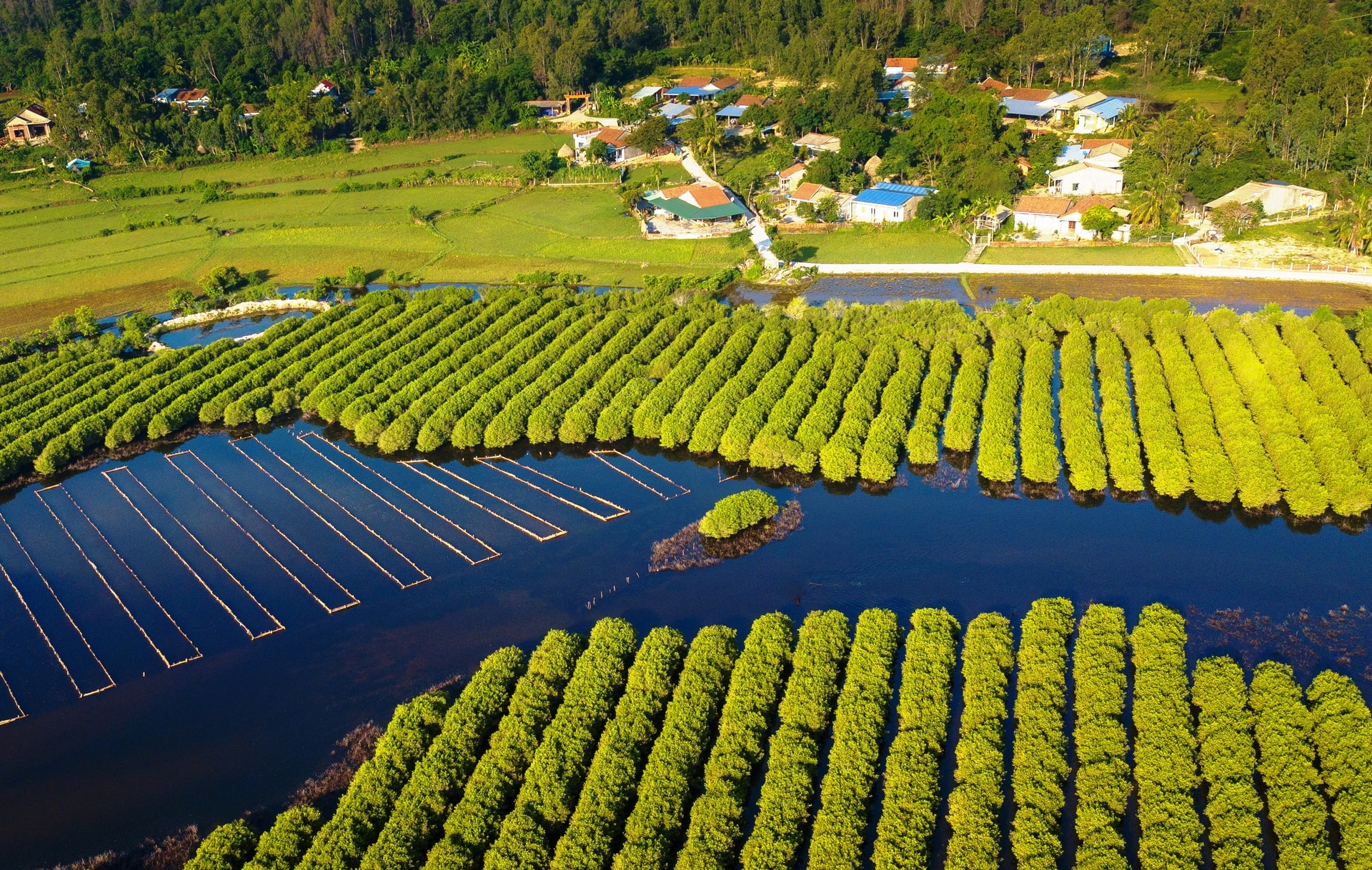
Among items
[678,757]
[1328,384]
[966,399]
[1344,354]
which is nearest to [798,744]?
[678,757]

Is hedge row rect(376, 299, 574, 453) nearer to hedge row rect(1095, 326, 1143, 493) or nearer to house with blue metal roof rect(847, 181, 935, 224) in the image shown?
house with blue metal roof rect(847, 181, 935, 224)

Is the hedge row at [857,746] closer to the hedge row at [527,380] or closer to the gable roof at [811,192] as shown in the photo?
the hedge row at [527,380]

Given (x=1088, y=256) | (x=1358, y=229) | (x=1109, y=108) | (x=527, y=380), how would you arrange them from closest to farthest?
(x=527, y=380), (x=1358, y=229), (x=1088, y=256), (x=1109, y=108)

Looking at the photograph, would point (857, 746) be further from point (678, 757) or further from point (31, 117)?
point (31, 117)

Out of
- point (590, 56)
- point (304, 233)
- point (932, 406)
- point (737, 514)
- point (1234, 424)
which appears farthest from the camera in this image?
point (590, 56)

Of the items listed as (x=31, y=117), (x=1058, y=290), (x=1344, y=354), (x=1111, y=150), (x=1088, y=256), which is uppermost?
(x=31, y=117)

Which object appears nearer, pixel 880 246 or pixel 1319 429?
pixel 1319 429

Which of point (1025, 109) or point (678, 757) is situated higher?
point (1025, 109)

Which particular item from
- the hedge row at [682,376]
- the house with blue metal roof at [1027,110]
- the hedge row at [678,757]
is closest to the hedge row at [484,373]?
the hedge row at [682,376]
